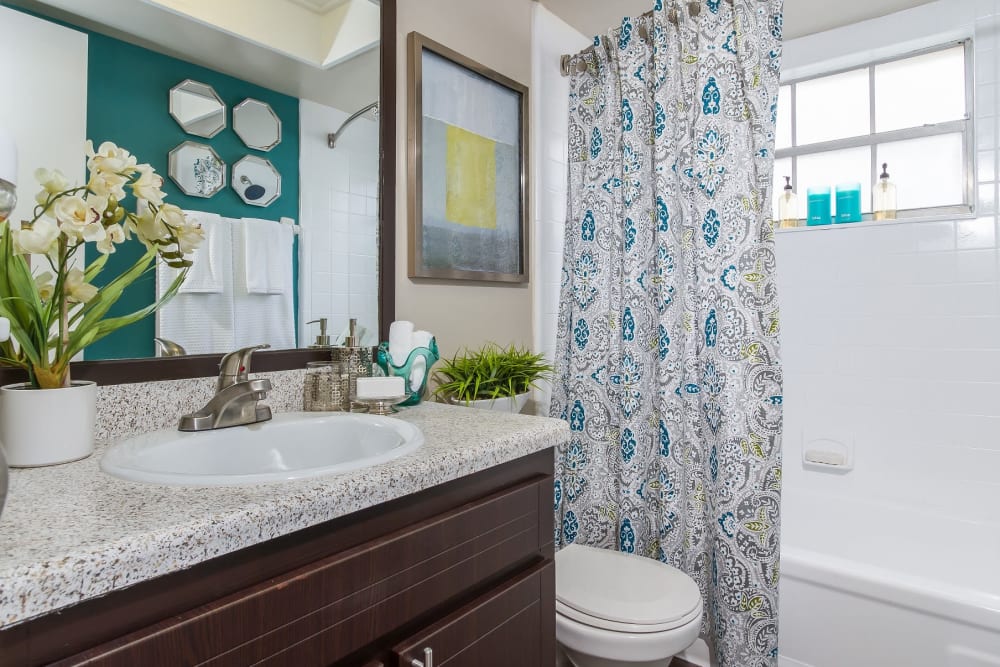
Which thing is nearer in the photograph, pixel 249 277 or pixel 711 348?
pixel 249 277

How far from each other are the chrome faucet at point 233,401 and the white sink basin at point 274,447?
0.02 metres

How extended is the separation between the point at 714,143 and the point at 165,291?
60.6 inches

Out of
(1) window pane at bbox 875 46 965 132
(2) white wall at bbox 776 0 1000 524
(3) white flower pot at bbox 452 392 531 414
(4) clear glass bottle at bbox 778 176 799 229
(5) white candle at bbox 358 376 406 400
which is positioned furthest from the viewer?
(4) clear glass bottle at bbox 778 176 799 229

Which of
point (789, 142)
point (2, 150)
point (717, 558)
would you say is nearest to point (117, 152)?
point (2, 150)

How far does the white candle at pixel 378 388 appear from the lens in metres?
1.26

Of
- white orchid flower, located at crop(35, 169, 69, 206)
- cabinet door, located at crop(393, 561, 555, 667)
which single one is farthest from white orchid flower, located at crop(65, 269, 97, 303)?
cabinet door, located at crop(393, 561, 555, 667)

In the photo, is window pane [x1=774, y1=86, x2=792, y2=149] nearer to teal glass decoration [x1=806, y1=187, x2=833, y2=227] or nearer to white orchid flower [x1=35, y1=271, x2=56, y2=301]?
teal glass decoration [x1=806, y1=187, x2=833, y2=227]

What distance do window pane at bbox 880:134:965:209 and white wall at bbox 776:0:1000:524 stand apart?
16cm

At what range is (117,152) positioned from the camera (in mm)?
948

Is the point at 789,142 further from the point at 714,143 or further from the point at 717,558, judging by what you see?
the point at 717,558

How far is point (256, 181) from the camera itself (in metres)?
1.25

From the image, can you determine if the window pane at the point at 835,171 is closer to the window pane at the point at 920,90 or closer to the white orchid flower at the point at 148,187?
the window pane at the point at 920,90

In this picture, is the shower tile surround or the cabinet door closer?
the shower tile surround

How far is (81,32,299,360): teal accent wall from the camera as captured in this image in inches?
40.6
